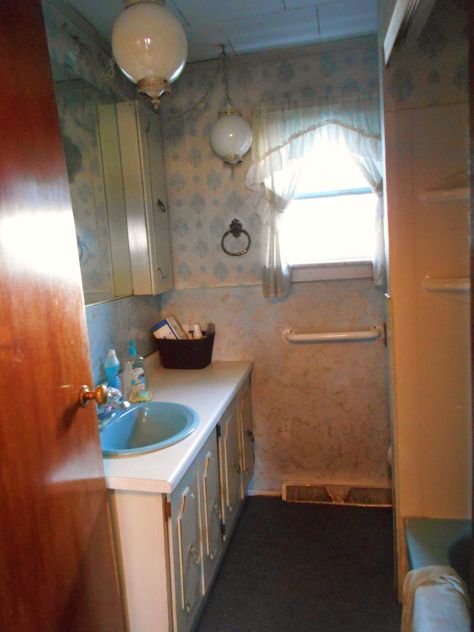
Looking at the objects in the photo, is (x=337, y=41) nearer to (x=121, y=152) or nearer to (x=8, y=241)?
(x=121, y=152)

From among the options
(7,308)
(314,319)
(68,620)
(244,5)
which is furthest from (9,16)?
(314,319)

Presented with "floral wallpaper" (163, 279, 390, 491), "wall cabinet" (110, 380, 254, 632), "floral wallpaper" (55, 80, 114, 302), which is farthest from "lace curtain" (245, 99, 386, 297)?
"wall cabinet" (110, 380, 254, 632)

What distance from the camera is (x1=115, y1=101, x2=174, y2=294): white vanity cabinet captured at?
181cm

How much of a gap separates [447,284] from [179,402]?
3.52 feet

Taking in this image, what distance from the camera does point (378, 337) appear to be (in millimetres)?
2098

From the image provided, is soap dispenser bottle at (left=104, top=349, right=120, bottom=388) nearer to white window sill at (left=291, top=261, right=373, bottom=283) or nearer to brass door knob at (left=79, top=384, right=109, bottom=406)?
brass door knob at (left=79, top=384, right=109, bottom=406)

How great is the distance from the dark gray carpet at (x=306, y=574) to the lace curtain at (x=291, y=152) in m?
1.16

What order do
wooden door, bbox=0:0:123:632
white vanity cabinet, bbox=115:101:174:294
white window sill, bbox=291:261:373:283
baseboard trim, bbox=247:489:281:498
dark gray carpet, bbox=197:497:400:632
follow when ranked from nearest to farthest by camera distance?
wooden door, bbox=0:0:123:632
dark gray carpet, bbox=197:497:400:632
white vanity cabinet, bbox=115:101:174:294
white window sill, bbox=291:261:373:283
baseboard trim, bbox=247:489:281:498

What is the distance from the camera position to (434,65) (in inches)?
54.6

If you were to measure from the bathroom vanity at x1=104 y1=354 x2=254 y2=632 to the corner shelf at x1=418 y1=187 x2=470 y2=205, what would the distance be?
104 centimetres

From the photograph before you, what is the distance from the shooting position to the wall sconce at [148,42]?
1.15 metres

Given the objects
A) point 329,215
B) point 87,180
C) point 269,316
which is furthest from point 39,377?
point 329,215

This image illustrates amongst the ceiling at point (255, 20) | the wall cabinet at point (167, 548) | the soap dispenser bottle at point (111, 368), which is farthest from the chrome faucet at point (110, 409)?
the ceiling at point (255, 20)

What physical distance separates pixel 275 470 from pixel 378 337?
3.05ft
